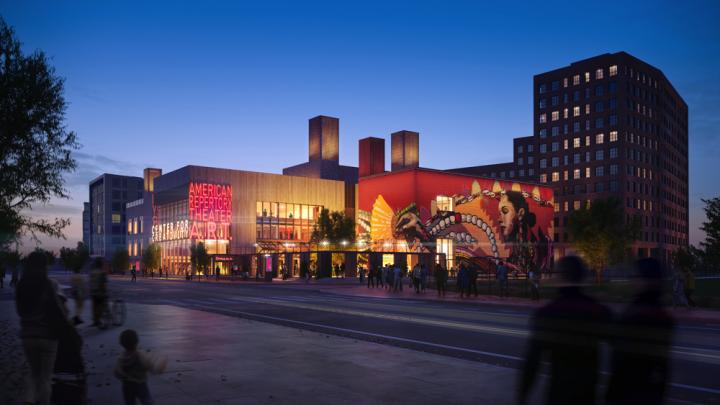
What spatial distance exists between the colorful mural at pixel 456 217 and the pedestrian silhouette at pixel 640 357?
2746 inches

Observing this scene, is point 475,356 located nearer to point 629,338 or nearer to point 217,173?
point 629,338

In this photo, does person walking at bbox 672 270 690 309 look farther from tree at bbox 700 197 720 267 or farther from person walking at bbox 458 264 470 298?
tree at bbox 700 197 720 267

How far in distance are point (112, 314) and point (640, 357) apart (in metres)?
15.9

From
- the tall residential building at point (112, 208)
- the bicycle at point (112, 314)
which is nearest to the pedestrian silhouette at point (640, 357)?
the bicycle at point (112, 314)

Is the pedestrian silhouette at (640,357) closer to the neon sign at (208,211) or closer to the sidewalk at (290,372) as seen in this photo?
the sidewalk at (290,372)

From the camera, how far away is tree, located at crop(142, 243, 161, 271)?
94438 millimetres

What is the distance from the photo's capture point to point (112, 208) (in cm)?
15075

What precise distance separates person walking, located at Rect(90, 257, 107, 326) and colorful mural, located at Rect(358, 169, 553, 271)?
199 ft

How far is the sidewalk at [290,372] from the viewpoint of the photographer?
8.27 meters

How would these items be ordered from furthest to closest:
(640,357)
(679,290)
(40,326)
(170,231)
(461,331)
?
(170,231), (679,290), (461,331), (40,326), (640,357)

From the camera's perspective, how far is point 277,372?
32.9 ft

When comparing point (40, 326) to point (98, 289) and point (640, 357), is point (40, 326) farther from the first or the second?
point (98, 289)

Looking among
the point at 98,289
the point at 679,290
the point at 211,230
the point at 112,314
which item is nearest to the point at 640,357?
the point at 98,289

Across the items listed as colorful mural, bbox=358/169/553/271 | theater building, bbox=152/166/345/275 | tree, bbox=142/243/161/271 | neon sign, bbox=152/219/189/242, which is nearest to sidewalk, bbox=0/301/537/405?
colorful mural, bbox=358/169/553/271
